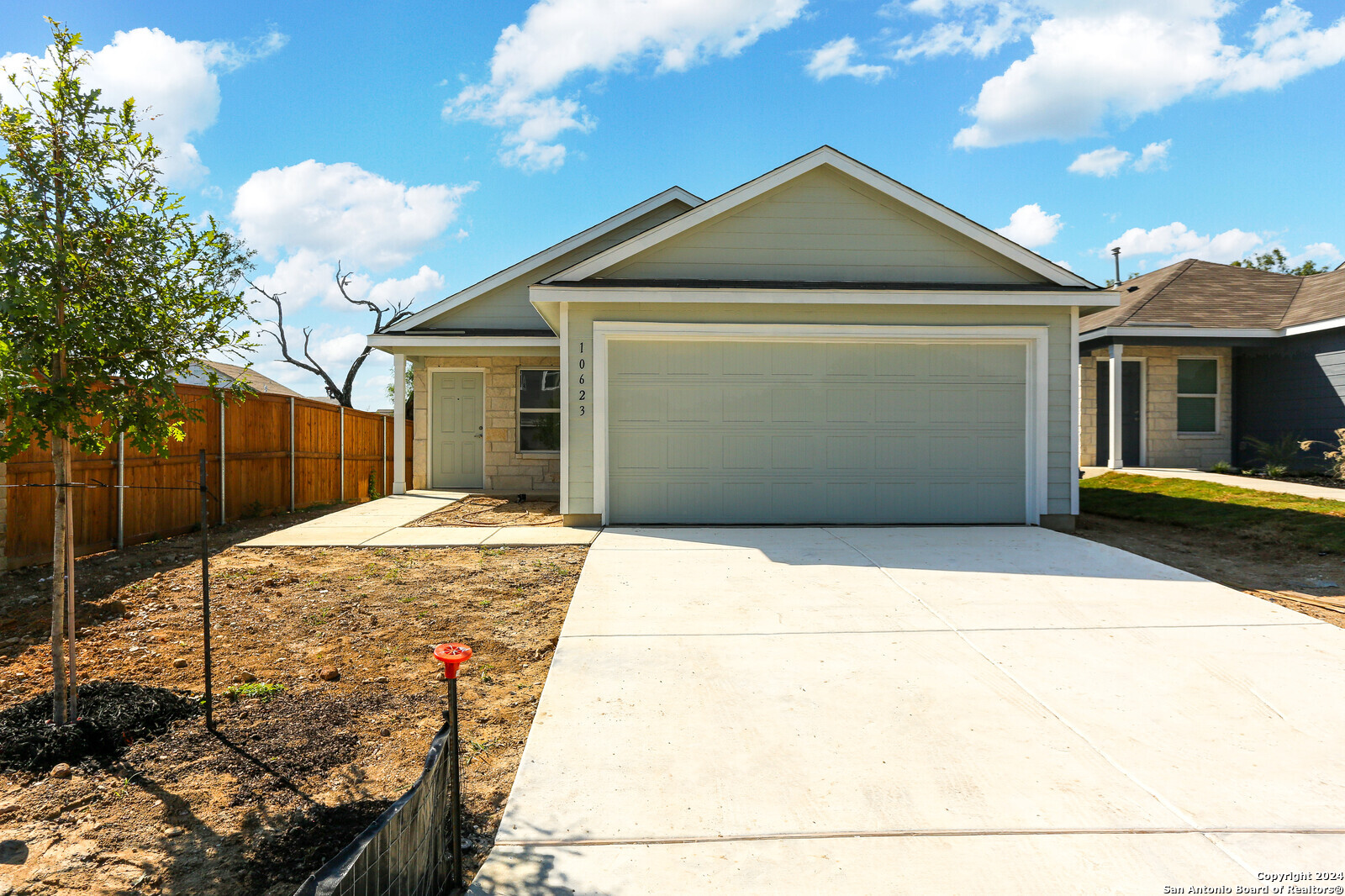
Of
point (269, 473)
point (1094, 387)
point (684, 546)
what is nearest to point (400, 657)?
point (684, 546)

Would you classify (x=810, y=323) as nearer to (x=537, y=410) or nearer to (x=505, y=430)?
(x=537, y=410)

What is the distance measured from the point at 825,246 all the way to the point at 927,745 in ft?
24.6

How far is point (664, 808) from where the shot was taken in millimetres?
2711

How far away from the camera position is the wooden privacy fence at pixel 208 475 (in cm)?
656

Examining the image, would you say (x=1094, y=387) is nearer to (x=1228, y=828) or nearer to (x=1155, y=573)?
(x=1155, y=573)

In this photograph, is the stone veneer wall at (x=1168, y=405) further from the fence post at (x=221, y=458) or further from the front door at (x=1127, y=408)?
the fence post at (x=221, y=458)

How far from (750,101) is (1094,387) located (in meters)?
9.51

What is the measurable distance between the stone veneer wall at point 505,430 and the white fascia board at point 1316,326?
14.3 meters

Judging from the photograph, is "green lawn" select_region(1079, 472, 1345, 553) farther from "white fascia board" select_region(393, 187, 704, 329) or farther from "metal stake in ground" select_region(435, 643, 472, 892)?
"metal stake in ground" select_region(435, 643, 472, 892)

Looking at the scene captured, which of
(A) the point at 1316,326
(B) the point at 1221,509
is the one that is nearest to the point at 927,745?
(B) the point at 1221,509

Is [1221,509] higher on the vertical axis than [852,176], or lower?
lower

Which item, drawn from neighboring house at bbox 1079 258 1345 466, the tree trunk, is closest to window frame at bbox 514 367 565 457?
the tree trunk

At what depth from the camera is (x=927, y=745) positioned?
3.21 meters

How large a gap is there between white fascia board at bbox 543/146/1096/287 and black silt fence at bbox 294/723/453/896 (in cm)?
761
